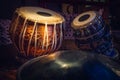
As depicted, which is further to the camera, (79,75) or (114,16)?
(114,16)

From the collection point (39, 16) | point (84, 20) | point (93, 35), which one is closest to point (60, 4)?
point (84, 20)

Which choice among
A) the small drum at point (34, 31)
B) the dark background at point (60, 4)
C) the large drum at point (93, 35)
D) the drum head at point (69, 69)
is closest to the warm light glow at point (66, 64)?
the drum head at point (69, 69)

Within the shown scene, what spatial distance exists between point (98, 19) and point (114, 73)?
9.41ft

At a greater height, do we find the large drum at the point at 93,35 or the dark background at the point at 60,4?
the dark background at the point at 60,4

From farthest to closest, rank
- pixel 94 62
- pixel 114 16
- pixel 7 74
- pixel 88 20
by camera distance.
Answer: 1. pixel 114 16
2. pixel 88 20
3. pixel 7 74
4. pixel 94 62

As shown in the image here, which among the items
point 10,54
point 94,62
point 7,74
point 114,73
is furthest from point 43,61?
point 10,54

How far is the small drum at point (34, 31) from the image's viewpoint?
3.86 meters

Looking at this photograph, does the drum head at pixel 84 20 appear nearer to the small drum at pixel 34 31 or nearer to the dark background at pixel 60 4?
the small drum at pixel 34 31

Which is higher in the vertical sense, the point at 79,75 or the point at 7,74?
the point at 79,75

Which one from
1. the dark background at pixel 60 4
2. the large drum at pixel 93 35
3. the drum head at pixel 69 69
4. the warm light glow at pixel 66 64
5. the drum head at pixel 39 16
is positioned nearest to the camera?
the drum head at pixel 69 69

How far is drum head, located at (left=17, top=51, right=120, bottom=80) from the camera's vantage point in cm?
163

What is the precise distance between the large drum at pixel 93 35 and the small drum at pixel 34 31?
1.70ft

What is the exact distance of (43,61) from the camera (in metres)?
1.92

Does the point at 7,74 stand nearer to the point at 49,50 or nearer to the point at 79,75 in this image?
the point at 49,50
